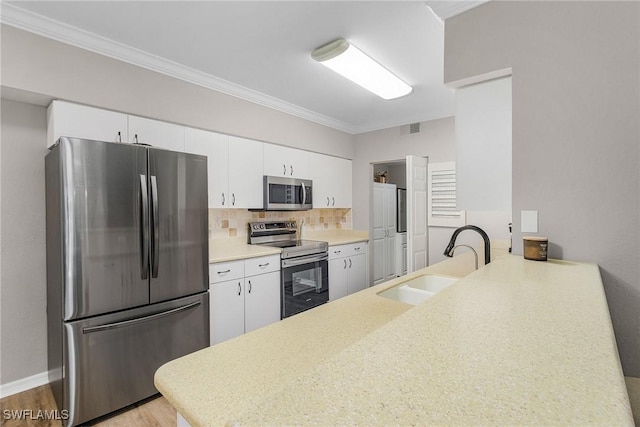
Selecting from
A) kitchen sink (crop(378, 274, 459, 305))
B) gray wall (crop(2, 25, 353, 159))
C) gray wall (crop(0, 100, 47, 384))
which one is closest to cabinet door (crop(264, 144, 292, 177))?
gray wall (crop(2, 25, 353, 159))

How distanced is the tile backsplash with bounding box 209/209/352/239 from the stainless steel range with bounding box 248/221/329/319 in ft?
0.39

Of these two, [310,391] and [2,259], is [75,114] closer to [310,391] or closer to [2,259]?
[2,259]

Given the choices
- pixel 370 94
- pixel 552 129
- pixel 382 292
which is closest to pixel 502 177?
pixel 552 129

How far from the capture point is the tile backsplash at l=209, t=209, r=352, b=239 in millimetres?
3262

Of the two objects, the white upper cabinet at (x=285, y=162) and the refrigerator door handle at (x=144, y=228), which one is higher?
the white upper cabinet at (x=285, y=162)

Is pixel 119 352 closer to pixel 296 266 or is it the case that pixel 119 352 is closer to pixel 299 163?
pixel 296 266

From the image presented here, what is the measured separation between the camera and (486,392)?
367mm

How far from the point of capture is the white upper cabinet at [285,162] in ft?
11.2

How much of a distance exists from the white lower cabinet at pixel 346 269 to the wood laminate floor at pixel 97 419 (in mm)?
2157

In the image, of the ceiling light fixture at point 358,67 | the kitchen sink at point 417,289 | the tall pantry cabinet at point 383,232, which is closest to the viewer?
the kitchen sink at point 417,289

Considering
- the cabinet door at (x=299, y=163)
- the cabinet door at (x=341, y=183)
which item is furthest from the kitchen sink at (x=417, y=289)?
the cabinet door at (x=341, y=183)

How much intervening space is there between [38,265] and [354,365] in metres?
2.82

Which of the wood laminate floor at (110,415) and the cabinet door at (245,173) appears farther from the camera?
the cabinet door at (245,173)

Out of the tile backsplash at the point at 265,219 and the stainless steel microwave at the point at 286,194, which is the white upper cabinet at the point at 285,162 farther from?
the tile backsplash at the point at 265,219
